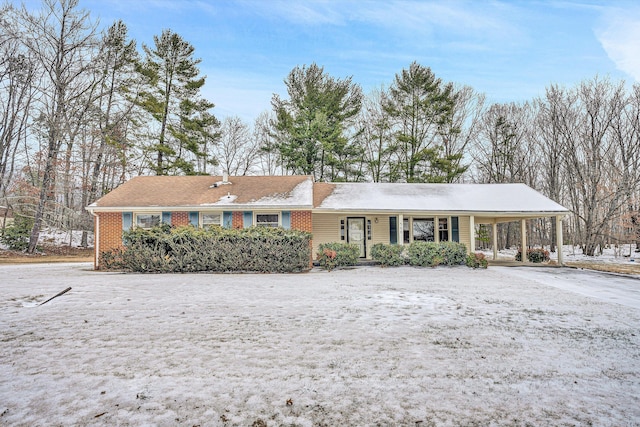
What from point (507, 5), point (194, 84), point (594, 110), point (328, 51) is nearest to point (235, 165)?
point (194, 84)

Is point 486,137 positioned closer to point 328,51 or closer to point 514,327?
point 328,51

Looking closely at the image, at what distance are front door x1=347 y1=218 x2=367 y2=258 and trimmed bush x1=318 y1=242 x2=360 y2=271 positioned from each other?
265 centimetres

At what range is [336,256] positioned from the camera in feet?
45.0

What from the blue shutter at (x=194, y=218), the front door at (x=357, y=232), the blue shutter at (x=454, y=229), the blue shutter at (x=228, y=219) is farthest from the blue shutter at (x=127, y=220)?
the blue shutter at (x=454, y=229)

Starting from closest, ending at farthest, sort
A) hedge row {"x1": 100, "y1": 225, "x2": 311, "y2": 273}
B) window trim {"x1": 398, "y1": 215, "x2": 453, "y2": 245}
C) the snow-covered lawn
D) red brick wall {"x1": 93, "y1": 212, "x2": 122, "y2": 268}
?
the snow-covered lawn
hedge row {"x1": 100, "y1": 225, "x2": 311, "y2": 273}
red brick wall {"x1": 93, "y1": 212, "x2": 122, "y2": 268}
window trim {"x1": 398, "y1": 215, "x2": 453, "y2": 245}

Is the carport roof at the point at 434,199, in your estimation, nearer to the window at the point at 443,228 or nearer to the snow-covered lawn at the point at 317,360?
the window at the point at 443,228

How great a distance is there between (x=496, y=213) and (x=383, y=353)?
1361 centimetres

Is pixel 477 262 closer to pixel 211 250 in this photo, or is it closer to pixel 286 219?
pixel 286 219

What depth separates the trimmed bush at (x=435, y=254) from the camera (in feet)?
46.0

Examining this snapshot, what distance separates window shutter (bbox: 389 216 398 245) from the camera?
53.6ft

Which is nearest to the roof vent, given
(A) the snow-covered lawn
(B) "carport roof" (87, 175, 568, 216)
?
(B) "carport roof" (87, 175, 568, 216)

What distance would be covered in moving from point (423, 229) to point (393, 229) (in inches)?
61.3

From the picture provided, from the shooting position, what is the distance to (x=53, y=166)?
20.1 meters

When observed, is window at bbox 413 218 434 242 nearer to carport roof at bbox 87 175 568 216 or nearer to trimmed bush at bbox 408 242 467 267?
carport roof at bbox 87 175 568 216
